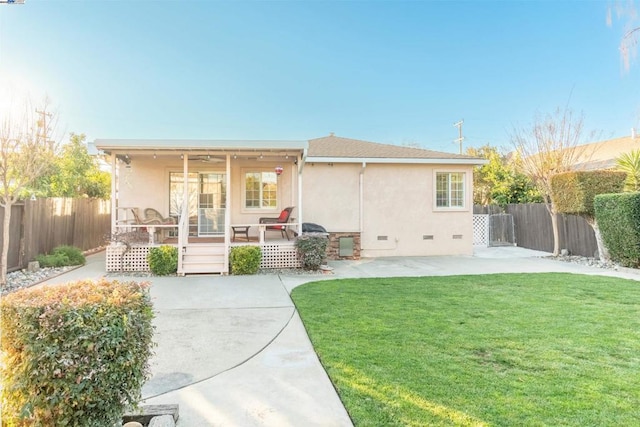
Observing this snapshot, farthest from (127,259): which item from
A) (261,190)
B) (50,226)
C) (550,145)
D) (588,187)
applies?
(550,145)

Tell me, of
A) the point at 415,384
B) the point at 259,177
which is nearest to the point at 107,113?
the point at 259,177

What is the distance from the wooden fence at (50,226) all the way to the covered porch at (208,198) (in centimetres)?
140

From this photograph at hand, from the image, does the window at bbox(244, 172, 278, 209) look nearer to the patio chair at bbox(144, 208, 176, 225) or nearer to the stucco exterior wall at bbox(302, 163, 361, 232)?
the stucco exterior wall at bbox(302, 163, 361, 232)

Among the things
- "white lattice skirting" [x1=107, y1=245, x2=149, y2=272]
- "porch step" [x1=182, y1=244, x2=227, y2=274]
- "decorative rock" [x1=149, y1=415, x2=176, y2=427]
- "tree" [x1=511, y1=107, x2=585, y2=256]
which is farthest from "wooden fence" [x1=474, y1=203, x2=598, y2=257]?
"white lattice skirting" [x1=107, y1=245, x2=149, y2=272]

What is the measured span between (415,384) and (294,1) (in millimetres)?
11162

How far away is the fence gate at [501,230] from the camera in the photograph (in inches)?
608

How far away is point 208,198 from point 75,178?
980 cm

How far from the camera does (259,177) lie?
12.0 meters

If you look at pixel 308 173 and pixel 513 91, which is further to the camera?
pixel 513 91

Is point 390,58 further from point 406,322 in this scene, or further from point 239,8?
point 406,322

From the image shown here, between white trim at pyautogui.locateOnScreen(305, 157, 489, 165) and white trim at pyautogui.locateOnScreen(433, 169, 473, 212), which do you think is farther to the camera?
white trim at pyautogui.locateOnScreen(433, 169, 473, 212)

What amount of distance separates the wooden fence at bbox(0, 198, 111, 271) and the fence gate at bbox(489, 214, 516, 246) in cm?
1486

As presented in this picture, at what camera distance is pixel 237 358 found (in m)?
3.77

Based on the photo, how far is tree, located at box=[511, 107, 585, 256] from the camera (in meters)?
12.3
